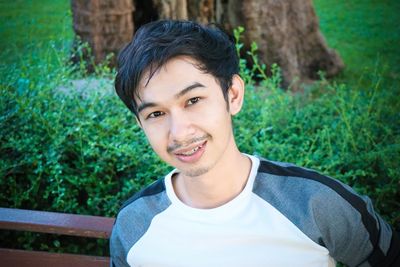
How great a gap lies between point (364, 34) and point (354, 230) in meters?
3.90

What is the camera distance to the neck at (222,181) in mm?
1787

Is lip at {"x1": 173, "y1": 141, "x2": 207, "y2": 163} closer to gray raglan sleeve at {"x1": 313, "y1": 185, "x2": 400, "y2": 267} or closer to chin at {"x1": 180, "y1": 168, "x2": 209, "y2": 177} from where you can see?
chin at {"x1": 180, "y1": 168, "x2": 209, "y2": 177}

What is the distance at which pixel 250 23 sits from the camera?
5164mm

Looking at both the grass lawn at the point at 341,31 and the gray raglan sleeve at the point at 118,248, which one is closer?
the gray raglan sleeve at the point at 118,248

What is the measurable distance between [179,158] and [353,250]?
70cm

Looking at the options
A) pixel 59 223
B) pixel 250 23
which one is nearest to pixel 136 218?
pixel 59 223

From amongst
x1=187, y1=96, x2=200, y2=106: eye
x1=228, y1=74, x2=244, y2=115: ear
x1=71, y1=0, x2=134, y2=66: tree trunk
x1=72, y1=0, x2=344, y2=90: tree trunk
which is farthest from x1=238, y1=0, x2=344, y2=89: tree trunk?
x1=187, y1=96, x2=200, y2=106: eye

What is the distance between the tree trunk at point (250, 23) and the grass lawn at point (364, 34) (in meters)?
0.19

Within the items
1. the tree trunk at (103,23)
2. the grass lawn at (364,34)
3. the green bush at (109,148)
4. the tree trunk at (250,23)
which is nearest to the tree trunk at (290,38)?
the tree trunk at (250,23)

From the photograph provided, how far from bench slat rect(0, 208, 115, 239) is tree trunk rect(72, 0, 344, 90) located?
316 centimetres

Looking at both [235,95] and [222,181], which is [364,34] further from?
[222,181]

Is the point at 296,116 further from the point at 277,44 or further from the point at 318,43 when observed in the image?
the point at 318,43

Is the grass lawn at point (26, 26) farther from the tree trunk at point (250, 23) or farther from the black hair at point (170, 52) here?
the black hair at point (170, 52)

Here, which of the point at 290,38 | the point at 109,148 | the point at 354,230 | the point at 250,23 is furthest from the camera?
the point at 290,38
